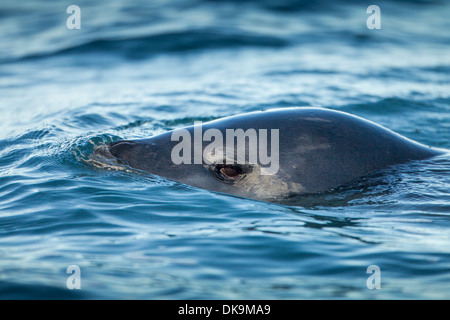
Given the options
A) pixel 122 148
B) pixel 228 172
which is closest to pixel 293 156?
pixel 228 172

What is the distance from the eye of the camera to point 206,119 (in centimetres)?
984

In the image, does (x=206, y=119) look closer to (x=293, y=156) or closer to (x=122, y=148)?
(x=122, y=148)

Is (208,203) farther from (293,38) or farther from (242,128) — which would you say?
(293,38)

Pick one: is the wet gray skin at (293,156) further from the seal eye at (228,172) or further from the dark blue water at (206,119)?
the dark blue water at (206,119)

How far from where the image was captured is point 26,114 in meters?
10.5

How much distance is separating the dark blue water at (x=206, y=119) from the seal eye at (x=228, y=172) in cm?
A: 19

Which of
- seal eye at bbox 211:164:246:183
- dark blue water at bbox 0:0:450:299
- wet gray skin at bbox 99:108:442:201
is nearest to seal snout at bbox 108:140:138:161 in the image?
wet gray skin at bbox 99:108:442:201

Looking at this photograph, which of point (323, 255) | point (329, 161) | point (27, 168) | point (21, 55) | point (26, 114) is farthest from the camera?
point (21, 55)

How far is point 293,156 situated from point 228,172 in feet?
2.03

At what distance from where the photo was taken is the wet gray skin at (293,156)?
5.66 m

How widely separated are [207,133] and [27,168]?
252cm

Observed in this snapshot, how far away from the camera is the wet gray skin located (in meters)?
5.66
